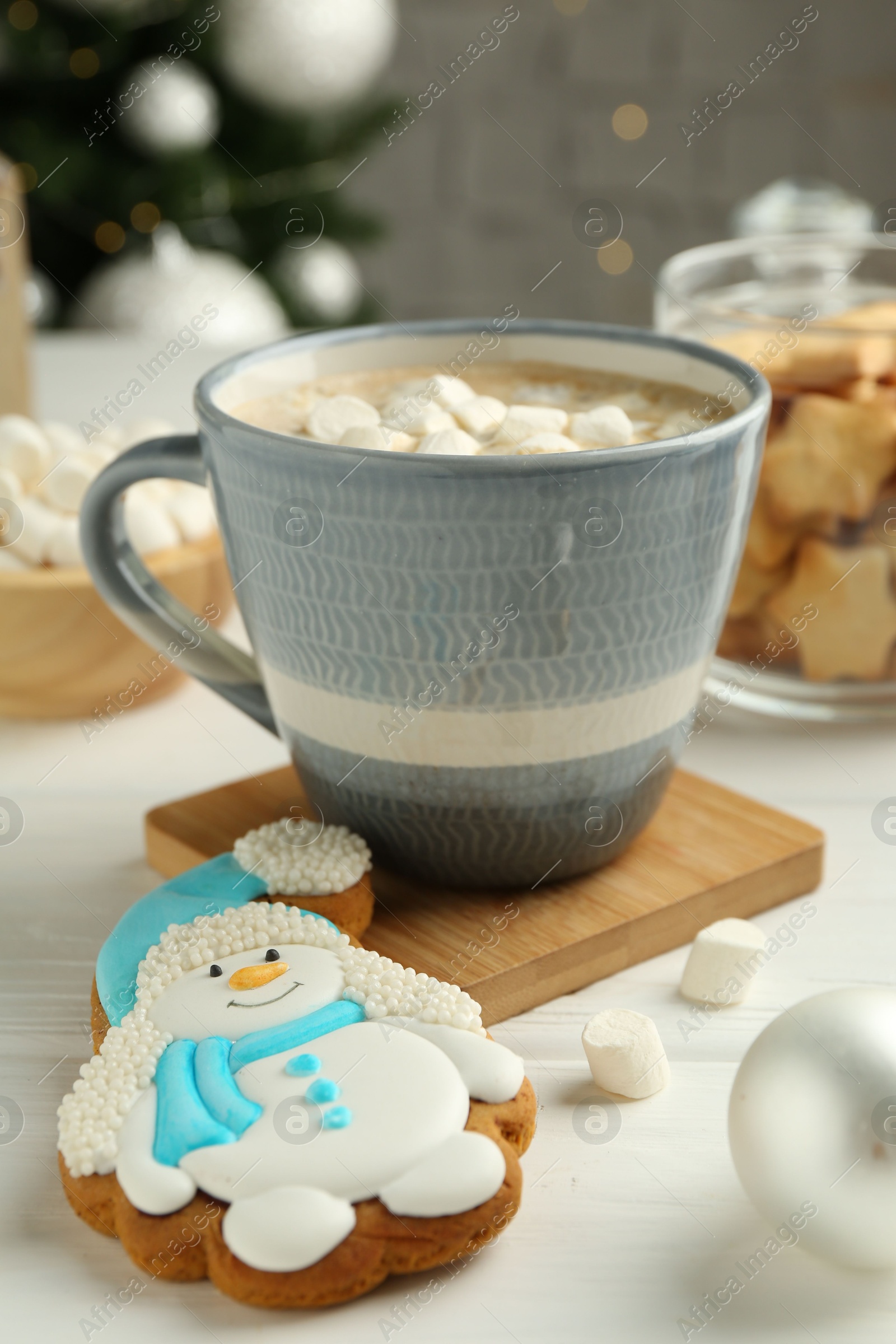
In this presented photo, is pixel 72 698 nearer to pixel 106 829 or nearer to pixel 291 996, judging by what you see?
pixel 106 829

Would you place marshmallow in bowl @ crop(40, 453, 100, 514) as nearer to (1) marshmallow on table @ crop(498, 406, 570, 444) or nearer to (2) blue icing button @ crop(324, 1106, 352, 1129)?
(1) marshmallow on table @ crop(498, 406, 570, 444)

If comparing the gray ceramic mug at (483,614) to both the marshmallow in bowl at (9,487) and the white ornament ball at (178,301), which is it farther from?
the white ornament ball at (178,301)

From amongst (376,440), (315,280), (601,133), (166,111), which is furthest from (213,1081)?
(601,133)

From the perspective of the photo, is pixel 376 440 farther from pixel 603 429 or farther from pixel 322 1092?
pixel 322 1092

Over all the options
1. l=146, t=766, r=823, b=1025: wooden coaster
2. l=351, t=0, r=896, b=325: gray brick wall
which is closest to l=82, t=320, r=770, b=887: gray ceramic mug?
l=146, t=766, r=823, b=1025: wooden coaster

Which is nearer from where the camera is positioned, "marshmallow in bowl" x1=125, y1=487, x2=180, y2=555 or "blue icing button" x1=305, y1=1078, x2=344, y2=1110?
"blue icing button" x1=305, y1=1078, x2=344, y2=1110

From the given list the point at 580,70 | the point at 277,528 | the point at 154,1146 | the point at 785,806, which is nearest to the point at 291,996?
the point at 154,1146

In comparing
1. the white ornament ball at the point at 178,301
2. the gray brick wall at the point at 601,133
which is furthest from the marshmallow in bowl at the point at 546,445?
the gray brick wall at the point at 601,133
